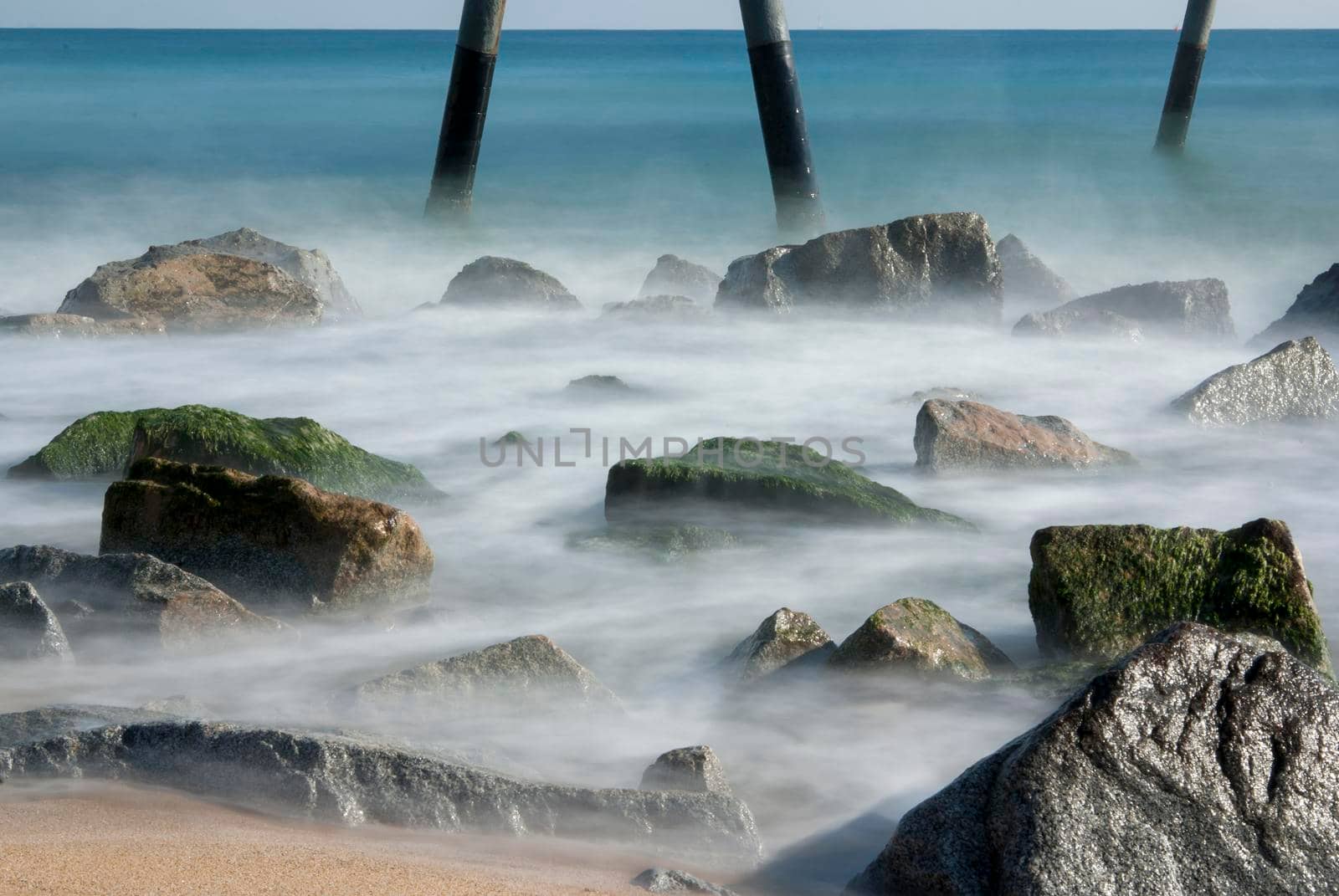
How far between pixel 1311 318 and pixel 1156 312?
0.93 m

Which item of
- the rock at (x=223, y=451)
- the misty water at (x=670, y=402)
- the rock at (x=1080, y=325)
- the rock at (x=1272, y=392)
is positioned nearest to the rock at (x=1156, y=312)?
the rock at (x=1080, y=325)

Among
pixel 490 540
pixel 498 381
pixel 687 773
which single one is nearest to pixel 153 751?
pixel 687 773

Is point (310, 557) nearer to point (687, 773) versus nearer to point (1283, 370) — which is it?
point (687, 773)

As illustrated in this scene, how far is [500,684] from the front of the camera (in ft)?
10.0

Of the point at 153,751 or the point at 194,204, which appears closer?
the point at 153,751

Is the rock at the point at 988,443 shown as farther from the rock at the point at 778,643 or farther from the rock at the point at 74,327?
the rock at the point at 74,327

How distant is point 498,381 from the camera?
725 cm

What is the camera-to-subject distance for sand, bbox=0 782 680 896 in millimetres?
2080

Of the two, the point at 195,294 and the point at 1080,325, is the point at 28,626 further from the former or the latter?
the point at 1080,325

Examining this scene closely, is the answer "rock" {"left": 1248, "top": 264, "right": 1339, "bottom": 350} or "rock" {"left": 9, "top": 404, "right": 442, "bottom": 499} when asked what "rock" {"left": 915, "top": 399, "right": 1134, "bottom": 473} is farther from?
"rock" {"left": 1248, "top": 264, "right": 1339, "bottom": 350}

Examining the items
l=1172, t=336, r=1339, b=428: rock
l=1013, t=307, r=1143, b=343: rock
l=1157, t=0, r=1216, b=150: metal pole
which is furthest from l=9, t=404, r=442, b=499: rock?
l=1157, t=0, r=1216, b=150: metal pole

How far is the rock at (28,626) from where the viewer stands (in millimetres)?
3133

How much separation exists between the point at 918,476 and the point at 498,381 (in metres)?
2.71

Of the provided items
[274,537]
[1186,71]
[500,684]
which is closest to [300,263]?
[274,537]
